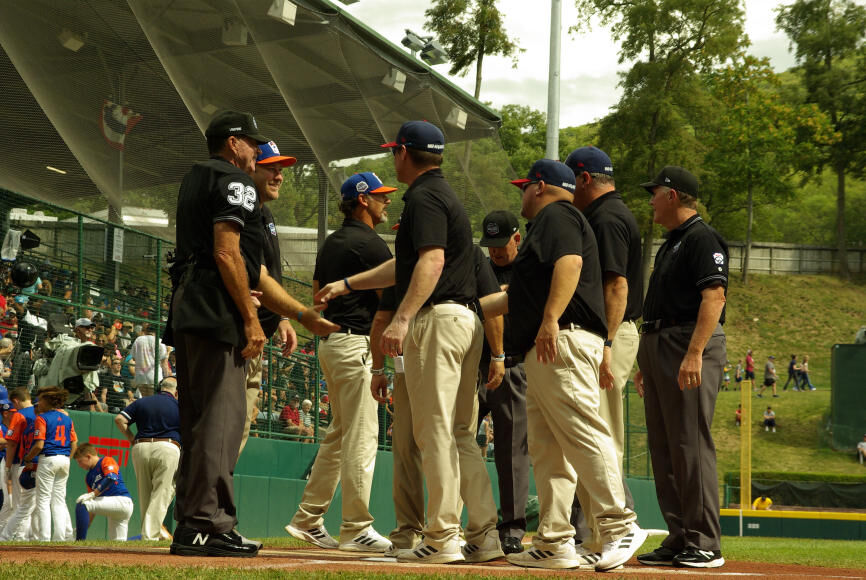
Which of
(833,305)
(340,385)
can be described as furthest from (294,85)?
(833,305)

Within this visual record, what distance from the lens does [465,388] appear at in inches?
242

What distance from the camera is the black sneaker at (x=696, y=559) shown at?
6340mm

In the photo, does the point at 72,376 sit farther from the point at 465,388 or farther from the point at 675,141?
the point at 675,141

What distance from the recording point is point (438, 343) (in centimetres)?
588

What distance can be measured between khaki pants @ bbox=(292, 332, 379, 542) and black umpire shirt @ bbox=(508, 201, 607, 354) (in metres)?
1.61

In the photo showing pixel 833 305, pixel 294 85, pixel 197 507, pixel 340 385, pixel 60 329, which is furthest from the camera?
pixel 833 305

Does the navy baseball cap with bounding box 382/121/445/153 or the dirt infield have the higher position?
the navy baseball cap with bounding box 382/121/445/153

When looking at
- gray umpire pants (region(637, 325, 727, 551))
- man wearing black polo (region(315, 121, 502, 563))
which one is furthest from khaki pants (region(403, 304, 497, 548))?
gray umpire pants (region(637, 325, 727, 551))

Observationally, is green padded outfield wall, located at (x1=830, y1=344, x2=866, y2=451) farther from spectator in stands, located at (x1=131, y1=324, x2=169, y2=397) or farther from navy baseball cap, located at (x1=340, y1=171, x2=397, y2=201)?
navy baseball cap, located at (x1=340, y1=171, x2=397, y2=201)

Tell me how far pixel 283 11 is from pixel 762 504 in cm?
2301

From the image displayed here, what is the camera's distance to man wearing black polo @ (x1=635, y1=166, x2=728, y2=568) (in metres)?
6.52

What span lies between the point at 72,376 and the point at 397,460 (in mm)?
5984

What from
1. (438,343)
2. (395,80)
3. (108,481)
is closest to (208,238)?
(438,343)

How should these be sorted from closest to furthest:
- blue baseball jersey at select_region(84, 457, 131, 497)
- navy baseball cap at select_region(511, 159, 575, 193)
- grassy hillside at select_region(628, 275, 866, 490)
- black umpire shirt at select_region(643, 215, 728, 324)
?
1. navy baseball cap at select_region(511, 159, 575, 193)
2. black umpire shirt at select_region(643, 215, 728, 324)
3. blue baseball jersey at select_region(84, 457, 131, 497)
4. grassy hillside at select_region(628, 275, 866, 490)
